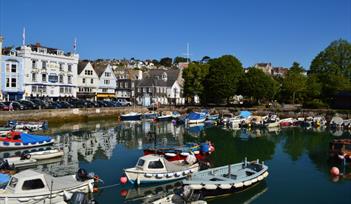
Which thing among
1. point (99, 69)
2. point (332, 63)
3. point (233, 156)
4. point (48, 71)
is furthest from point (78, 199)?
point (332, 63)

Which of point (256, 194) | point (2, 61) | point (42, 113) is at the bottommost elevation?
point (256, 194)

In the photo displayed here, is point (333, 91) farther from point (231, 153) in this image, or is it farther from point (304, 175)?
point (304, 175)

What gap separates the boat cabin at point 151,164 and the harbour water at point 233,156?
1.25 meters

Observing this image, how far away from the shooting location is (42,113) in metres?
64.6

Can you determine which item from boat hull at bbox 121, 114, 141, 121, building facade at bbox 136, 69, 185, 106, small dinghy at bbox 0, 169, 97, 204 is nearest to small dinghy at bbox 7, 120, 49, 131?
boat hull at bbox 121, 114, 141, 121

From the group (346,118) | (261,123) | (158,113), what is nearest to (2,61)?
(158,113)

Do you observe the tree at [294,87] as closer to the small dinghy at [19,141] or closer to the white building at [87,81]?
the white building at [87,81]

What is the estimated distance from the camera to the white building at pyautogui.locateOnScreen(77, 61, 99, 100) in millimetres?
94406

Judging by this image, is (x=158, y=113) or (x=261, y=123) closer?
(x=261, y=123)

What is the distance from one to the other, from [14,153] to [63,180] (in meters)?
18.5

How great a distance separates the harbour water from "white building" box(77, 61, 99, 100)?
30342mm

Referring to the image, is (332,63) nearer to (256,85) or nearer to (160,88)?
(256,85)

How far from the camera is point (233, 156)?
38750mm

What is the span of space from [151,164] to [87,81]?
73.6 metres
